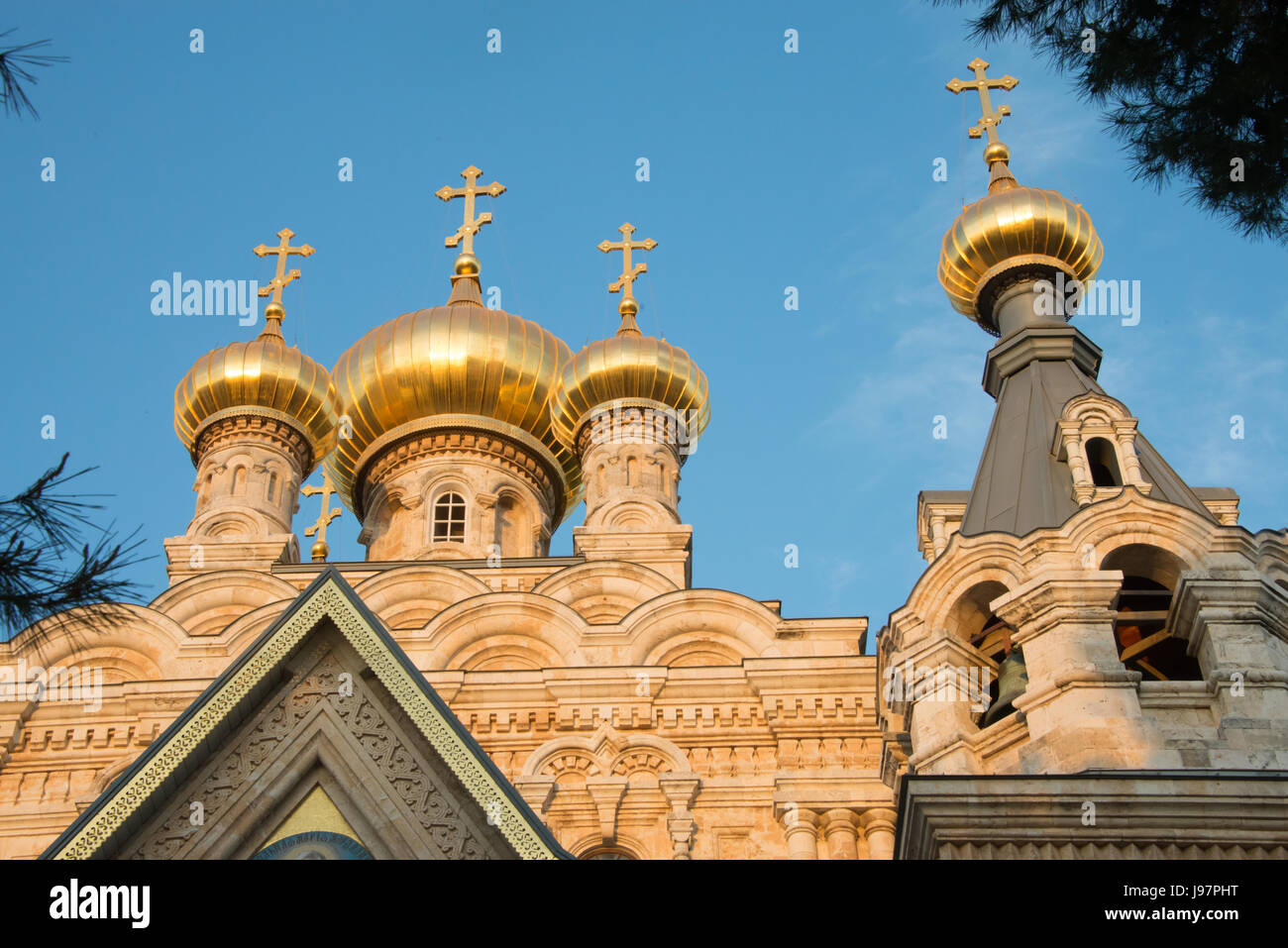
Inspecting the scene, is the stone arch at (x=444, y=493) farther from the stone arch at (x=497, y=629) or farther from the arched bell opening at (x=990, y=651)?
the arched bell opening at (x=990, y=651)

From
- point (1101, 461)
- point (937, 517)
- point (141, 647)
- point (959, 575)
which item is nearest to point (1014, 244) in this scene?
point (937, 517)

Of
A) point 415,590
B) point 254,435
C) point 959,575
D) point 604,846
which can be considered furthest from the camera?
point 254,435

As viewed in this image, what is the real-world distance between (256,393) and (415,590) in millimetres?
3895

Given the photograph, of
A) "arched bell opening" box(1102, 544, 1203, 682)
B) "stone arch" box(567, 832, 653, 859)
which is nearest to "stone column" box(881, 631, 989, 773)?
"arched bell opening" box(1102, 544, 1203, 682)

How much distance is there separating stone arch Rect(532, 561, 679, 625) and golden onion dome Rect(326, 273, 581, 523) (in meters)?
3.65

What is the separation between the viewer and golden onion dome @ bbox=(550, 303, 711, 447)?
55.7 ft

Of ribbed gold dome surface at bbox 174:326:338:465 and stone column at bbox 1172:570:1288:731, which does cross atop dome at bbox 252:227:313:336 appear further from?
stone column at bbox 1172:570:1288:731

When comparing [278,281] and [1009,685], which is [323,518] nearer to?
[278,281]

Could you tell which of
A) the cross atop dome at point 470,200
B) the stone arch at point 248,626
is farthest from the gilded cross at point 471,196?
the stone arch at point 248,626

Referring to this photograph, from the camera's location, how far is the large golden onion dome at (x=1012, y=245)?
47.3 feet

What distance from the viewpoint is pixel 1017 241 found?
14484 mm

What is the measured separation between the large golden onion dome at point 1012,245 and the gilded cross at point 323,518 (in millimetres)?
7050
